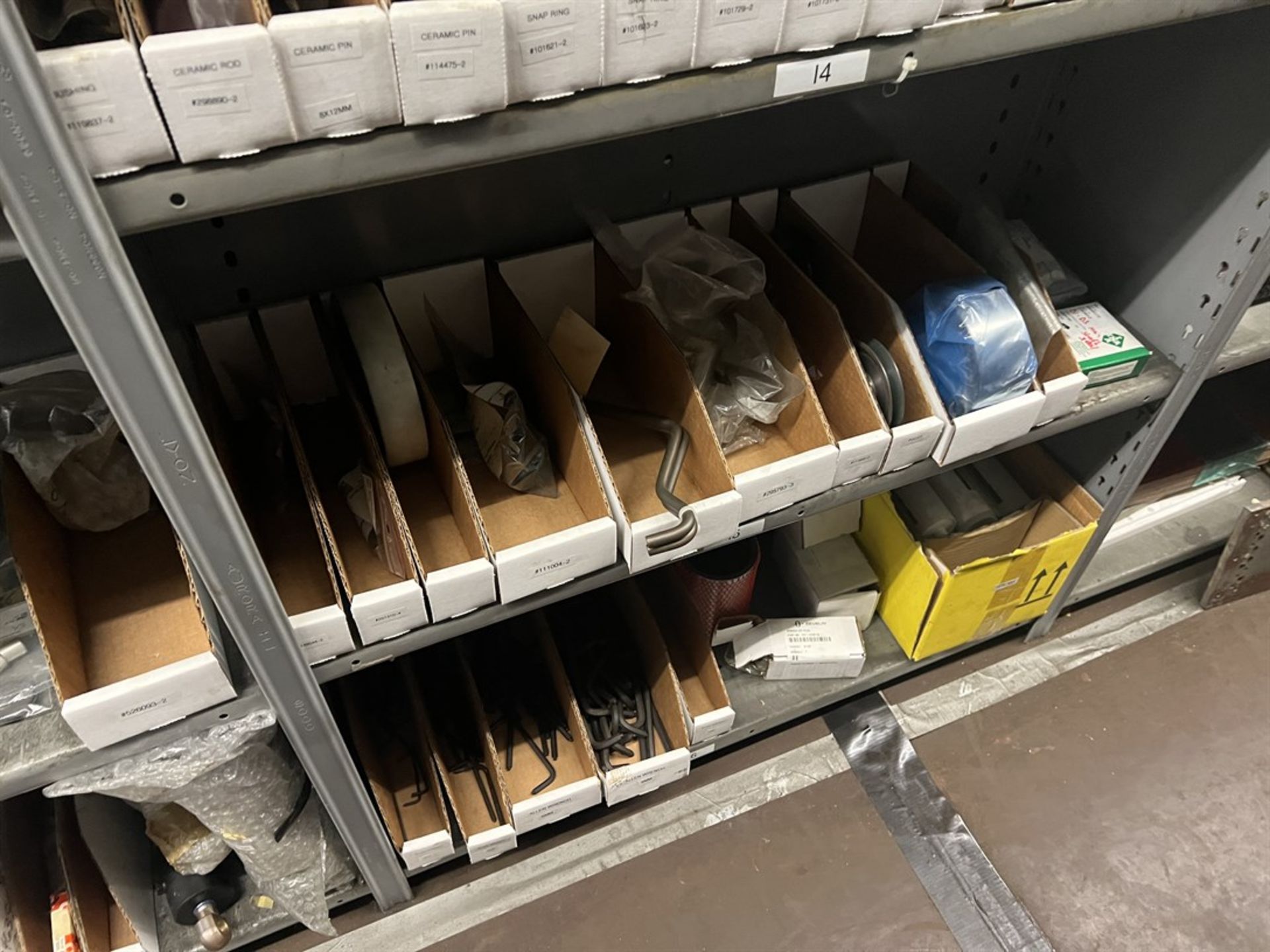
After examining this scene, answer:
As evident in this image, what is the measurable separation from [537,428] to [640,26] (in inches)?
20.2

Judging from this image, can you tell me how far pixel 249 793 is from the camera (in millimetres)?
966

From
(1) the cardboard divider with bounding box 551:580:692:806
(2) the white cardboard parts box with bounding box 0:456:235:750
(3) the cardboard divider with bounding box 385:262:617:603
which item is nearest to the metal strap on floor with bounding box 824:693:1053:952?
(1) the cardboard divider with bounding box 551:580:692:806

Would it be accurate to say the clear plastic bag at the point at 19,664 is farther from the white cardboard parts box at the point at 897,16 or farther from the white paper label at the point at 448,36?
the white cardboard parts box at the point at 897,16

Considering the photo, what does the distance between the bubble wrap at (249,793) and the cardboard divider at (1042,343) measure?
3.18 ft

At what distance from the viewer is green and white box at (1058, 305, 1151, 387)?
3.77ft

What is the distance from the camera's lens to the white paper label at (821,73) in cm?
65

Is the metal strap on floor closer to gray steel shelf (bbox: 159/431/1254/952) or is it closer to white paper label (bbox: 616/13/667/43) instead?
gray steel shelf (bbox: 159/431/1254/952)

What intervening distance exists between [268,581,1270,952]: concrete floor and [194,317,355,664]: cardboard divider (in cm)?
67

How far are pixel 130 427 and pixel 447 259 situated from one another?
54 centimetres

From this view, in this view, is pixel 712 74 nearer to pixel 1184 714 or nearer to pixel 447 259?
pixel 447 259

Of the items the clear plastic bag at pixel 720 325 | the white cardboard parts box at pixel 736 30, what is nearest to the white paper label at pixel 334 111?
the white cardboard parts box at pixel 736 30

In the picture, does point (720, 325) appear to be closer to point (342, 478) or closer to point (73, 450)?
point (342, 478)

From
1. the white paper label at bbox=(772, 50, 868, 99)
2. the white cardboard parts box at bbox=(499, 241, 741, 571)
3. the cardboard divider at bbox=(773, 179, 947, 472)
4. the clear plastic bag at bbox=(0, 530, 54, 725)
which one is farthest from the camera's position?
the cardboard divider at bbox=(773, 179, 947, 472)

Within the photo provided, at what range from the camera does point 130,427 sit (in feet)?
1.90
